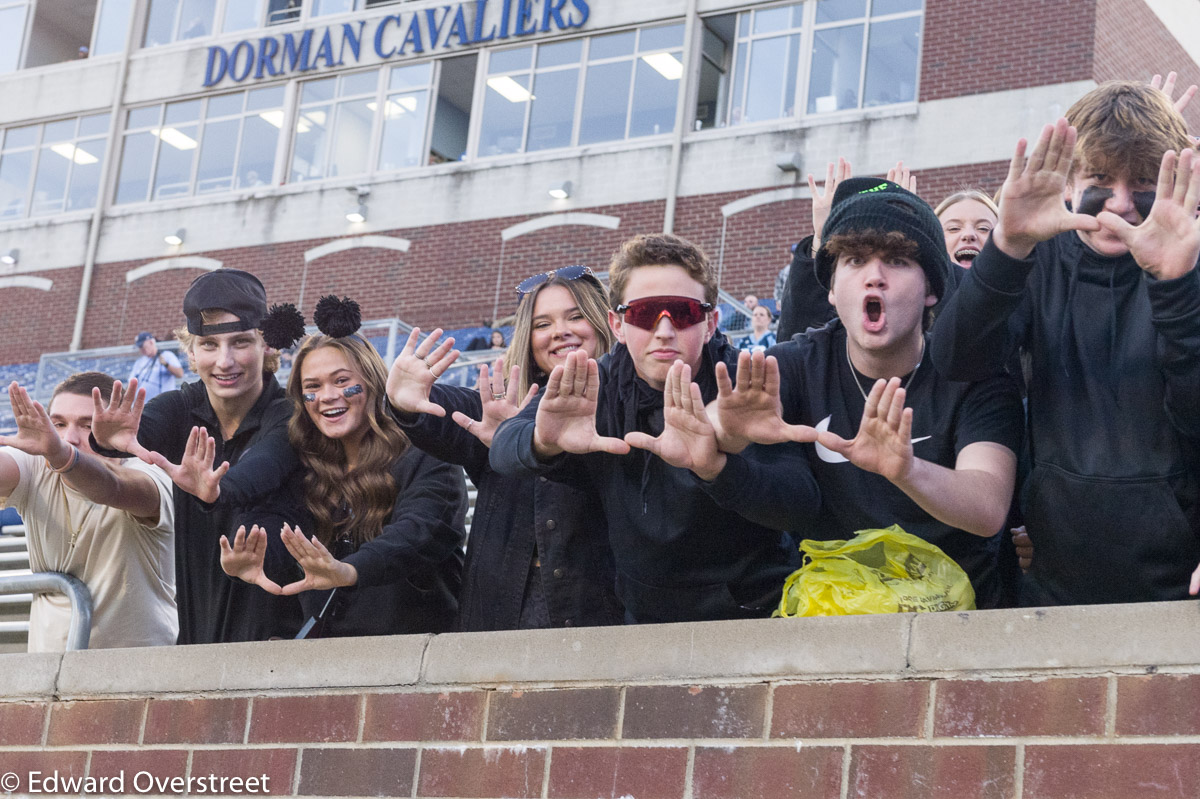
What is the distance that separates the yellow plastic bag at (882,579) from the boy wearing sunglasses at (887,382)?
0.11 meters

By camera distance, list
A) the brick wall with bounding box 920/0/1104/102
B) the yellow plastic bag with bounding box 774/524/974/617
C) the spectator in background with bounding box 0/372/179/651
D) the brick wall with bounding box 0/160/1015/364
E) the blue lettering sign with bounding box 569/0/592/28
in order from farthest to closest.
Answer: the blue lettering sign with bounding box 569/0/592/28
the brick wall with bounding box 0/160/1015/364
the brick wall with bounding box 920/0/1104/102
the spectator in background with bounding box 0/372/179/651
the yellow plastic bag with bounding box 774/524/974/617

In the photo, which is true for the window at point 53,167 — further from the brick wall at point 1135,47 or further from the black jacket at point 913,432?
the black jacket at point 913,432

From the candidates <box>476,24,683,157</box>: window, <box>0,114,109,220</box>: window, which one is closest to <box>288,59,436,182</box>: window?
<box>476,24,683,157</box>: window

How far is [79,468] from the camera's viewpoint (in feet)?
15.4

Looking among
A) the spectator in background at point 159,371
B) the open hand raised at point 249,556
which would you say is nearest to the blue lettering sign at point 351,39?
the spectator in background at point 159,371

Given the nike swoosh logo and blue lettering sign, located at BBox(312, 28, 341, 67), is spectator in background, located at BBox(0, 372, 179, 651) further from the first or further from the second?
blue lettering sign, located at BBox(312, 28, 341, 67)

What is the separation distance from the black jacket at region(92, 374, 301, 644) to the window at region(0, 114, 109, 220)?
67.2 ft

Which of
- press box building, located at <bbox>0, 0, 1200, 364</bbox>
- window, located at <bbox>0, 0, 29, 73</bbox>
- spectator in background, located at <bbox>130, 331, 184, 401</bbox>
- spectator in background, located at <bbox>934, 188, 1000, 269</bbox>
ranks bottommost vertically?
spectator in background, located at <bbox>934, 188, 1000, 269</bbox>

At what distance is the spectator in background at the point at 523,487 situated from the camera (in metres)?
4.19

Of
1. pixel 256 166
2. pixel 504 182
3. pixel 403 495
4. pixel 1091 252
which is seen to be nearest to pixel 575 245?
pixel 504 182

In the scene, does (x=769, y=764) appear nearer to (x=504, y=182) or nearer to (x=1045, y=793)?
(x=1045, y=793)

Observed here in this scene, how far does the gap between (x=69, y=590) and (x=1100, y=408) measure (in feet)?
10.2

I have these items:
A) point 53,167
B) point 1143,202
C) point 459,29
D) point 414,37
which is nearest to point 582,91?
point 459,29

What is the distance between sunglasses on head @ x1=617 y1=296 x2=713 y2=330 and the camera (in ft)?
12.6
